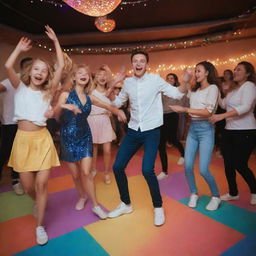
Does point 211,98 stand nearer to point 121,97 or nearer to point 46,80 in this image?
point 121,97

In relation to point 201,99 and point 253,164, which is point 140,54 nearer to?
point 201,99

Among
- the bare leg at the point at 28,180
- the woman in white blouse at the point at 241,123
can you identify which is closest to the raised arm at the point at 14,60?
the bare leg at the point at 28,180

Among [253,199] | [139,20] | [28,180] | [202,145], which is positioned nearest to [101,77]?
[202,145]

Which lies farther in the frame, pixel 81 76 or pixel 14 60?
pixel 81 76

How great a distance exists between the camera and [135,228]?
237 cm

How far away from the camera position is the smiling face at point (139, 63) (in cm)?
243

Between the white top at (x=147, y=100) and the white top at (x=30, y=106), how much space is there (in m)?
0.90

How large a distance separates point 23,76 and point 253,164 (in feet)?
13.8

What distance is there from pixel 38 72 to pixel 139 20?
5.19 m

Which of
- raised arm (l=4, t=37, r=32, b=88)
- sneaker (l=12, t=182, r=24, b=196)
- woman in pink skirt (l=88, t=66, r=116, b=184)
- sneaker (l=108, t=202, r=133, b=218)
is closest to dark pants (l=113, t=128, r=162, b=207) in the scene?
sneaker (l=108, t=202, r=133, b=218)

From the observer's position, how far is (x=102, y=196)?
3168 millimetres

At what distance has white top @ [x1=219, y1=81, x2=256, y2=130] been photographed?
2.61 meters

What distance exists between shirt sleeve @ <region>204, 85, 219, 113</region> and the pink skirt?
5.29 ft

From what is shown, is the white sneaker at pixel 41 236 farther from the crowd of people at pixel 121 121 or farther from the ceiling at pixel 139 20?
the ceiling at pixel 139 20
